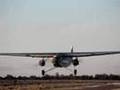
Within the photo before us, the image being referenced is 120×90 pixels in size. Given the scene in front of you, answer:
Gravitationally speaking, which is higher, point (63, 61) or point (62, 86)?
point (63, 61)

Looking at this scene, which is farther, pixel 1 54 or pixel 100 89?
pixel 1 54

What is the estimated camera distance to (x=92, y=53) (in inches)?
3088

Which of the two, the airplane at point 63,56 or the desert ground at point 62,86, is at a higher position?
the airplane at point 63,56

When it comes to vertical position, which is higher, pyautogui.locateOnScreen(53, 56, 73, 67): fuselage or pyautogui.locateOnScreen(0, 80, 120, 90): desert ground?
pyautogui.locateOnScreen(53, 56, 73, 67): fuselage

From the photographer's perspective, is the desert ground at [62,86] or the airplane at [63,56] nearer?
the desert ground at [62,86]

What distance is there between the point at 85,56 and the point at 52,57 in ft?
19.0

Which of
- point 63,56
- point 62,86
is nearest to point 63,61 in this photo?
point 63,56

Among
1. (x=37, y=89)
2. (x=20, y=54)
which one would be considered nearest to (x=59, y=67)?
(x=20, y=54)

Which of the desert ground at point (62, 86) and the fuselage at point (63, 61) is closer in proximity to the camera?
the desert ground at point (62, 86)

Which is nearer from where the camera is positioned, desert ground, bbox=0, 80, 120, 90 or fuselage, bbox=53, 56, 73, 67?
desert ground, bbox=0, 80, 120, 90

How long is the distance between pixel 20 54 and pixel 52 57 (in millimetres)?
5799

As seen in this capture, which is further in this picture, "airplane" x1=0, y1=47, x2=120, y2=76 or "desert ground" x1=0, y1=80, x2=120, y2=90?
"airplane" x1=0, y1=47, x2=120, y2=76

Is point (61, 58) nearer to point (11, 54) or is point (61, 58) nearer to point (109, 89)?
point (11, 54)

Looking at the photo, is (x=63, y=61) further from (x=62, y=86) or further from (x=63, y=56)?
(x=62, y=86)
